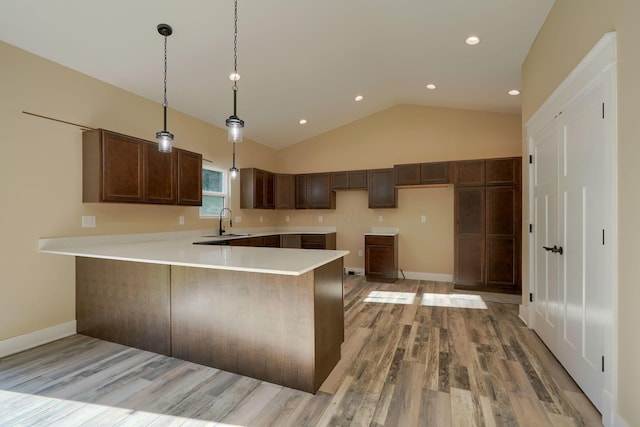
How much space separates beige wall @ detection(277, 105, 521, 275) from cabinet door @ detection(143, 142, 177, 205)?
3.26 meters

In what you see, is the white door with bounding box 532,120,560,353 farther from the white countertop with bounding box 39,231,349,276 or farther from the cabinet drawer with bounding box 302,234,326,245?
the cabinet drawer with bounding box 302,234,326,245

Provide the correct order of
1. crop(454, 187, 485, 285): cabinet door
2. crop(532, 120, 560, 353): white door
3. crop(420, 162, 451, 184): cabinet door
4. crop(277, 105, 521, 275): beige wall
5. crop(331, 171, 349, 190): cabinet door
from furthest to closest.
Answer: crop(331, 171, 349, 190): cabinet door, crop(277, 105, 521, 275): beige wall, crop(420, 162, 451, 184): cabinet door, crop(454, 187, 485, 285): cabinet door, crop(532, 120, 560, 353): white door

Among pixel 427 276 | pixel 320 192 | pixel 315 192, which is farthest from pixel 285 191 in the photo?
pixel 427 276

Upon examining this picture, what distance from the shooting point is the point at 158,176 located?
3.64 meters

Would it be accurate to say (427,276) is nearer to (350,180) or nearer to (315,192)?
(350,180)

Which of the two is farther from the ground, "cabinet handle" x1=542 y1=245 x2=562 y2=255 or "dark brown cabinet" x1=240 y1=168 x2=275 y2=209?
"dark brown cabinet" x1=240 y1=168 x2=275 y2=209

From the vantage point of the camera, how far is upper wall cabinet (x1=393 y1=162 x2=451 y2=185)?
5.07 meters

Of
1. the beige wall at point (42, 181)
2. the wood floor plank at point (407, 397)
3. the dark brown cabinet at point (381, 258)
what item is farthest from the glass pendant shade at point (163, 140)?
the dark brown cabinet at point (381, 258)

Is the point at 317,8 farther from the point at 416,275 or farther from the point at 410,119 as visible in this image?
the point at 416,275

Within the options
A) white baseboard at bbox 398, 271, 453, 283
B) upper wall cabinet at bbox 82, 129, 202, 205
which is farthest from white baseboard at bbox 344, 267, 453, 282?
upper wall cabinet at bbox 82, 129, 202, 205

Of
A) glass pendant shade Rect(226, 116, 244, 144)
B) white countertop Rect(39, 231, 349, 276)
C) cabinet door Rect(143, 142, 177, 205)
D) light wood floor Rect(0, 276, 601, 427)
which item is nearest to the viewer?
light wood floor Rect(0, 276, 601, 427)

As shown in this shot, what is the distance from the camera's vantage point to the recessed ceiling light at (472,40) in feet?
10.3

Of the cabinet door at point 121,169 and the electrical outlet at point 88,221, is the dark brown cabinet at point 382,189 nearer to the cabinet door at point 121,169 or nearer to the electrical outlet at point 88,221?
the cabinet door at point 121,169

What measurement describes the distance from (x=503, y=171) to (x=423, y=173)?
120cm
